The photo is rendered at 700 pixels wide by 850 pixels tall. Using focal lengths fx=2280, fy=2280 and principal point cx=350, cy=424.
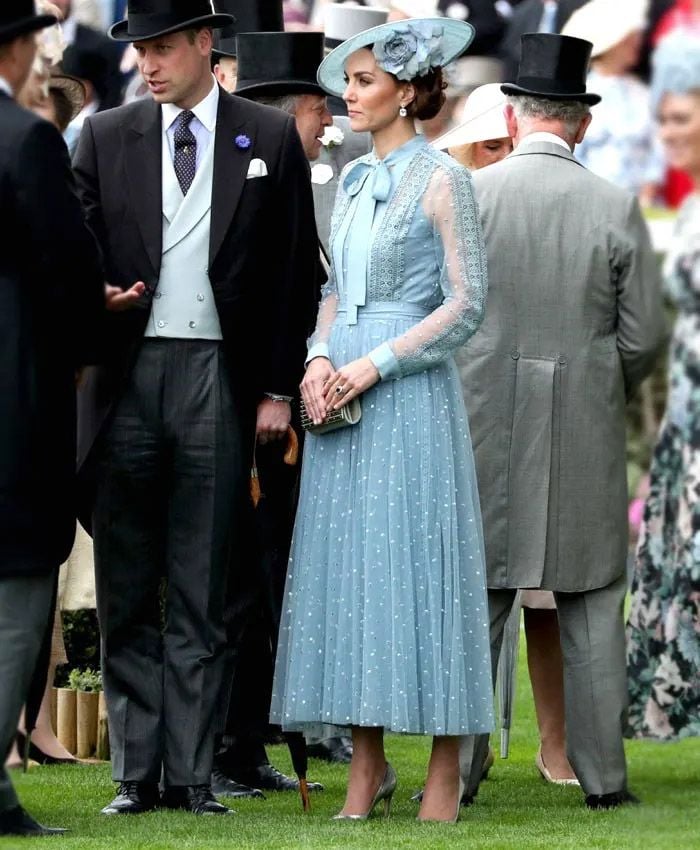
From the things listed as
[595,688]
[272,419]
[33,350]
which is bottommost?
[595,688]

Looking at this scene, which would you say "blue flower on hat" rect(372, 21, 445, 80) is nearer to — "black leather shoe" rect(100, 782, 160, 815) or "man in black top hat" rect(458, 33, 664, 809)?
"man in black top hat" rect(458, 33, 664, 809)

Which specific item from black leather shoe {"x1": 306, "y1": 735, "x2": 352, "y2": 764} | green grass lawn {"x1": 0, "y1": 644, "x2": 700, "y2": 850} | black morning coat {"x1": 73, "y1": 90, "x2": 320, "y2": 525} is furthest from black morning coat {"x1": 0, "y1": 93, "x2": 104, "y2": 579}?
black leather shoe {"x1": 306, "y1": 735, "x2": 352, "y2": 764}

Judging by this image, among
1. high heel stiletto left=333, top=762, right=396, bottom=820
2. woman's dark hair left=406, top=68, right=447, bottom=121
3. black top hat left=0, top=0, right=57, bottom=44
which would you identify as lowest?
high heel stiletto left=333, top=762, right=396, bottom=820

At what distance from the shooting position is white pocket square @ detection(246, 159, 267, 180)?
634cm

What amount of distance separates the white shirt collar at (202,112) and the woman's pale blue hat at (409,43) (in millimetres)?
371

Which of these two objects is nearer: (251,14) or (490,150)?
(490,150)

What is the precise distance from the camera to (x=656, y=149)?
4785 millimetres

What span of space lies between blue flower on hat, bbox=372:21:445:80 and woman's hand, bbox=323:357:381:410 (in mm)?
784

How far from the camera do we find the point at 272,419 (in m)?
6.38

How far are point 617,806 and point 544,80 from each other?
82.1 inches

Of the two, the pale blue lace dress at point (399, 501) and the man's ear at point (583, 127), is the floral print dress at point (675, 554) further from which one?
the man's ear at point (583, 127)

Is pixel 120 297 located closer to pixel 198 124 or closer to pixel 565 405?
pixel 198 124

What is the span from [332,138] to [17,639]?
3138 mm

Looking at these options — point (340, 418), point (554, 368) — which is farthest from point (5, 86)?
point (554, 368)
